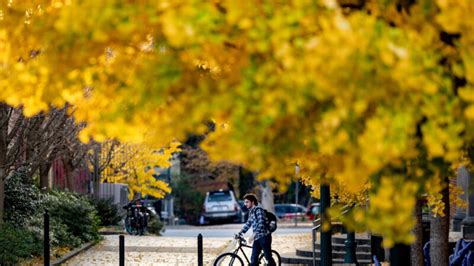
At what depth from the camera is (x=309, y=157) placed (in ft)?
28.5

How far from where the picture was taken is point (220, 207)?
57438 mm

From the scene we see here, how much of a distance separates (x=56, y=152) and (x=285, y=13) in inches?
867

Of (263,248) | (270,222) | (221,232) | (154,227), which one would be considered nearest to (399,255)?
(263,248)

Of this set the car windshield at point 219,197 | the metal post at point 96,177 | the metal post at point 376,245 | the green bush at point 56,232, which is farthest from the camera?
the car windshield at point 219,197

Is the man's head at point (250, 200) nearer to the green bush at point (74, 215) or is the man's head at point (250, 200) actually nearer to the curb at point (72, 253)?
the curb at point (72, 253)

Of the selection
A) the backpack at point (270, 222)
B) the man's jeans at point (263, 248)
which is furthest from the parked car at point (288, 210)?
the man's jeans at point (263, 248)

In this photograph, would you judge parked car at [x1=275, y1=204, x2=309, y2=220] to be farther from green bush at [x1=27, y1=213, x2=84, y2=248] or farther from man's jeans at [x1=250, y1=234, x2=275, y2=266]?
man's jeans at [x1=250, y1=234, x2=275, y2=266]

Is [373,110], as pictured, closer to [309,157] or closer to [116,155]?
[309,157]

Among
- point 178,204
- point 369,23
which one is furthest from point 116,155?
point 369,23

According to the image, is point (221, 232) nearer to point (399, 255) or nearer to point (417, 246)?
point (417, 246)

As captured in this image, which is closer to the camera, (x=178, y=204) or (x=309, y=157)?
(x=309, y=157)

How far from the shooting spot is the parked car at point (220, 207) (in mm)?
57469

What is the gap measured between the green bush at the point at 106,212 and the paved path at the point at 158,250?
3634 mm

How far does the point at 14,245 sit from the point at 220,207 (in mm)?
37139
